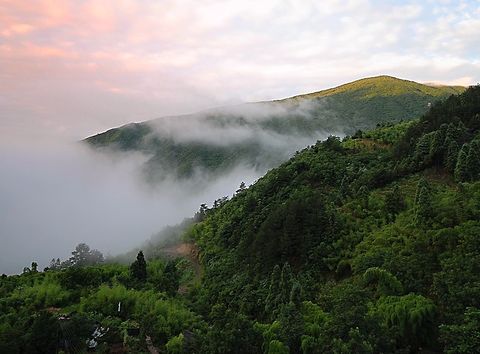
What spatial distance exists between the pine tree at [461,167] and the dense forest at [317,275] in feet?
0.35

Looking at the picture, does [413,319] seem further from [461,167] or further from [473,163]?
[473,163]

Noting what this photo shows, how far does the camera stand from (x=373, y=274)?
23.7m

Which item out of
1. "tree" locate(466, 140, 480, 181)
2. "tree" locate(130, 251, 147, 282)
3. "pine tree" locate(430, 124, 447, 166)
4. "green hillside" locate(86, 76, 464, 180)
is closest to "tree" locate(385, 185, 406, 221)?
"tree" locate(466, 140, 480, 181)

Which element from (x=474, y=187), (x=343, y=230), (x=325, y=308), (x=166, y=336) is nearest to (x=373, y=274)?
(x=325, y=308)

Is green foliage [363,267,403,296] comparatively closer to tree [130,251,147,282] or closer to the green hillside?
tree [130,251,147,282]

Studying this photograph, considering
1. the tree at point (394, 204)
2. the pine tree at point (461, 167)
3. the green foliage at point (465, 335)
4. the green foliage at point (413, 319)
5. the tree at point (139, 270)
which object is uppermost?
the pine tree at point (461, 167)

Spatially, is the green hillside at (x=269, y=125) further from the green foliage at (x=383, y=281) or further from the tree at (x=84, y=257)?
the green foliage at (x=383, y=281)

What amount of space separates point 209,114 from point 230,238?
126008 mm

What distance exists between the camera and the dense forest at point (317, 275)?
18703 millimetres

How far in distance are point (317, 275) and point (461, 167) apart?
13352 mm

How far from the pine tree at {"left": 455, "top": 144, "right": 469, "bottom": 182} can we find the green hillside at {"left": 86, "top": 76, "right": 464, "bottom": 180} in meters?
79.1

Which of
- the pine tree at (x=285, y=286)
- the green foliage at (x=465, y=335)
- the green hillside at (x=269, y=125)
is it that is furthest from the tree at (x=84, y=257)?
the green hillside at (x=269, y=125)

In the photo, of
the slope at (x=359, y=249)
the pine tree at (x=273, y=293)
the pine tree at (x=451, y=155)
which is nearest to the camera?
the slope at (x=359, y=249)

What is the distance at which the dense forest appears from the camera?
61.4 feet
